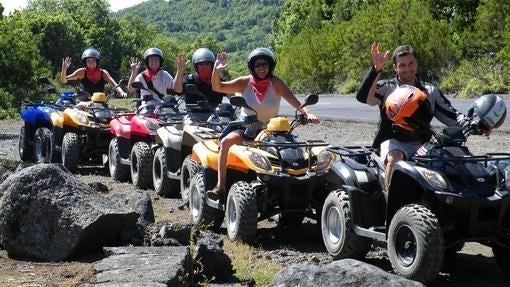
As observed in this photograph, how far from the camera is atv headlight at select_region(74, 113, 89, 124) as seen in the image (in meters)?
15.6

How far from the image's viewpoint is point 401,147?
7.37m

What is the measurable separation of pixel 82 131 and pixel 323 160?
762 centimetres

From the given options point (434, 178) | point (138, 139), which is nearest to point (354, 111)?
point (138, 139)

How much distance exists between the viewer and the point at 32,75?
34.5m

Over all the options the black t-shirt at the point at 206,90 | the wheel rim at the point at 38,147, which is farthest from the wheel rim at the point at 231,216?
the wheel rim at the point at 38,147

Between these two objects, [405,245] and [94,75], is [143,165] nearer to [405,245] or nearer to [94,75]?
[94,75]

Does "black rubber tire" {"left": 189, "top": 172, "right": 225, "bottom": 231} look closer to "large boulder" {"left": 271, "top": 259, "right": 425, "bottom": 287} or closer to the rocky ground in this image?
the rocky ground

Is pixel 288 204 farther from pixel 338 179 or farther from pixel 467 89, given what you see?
pixel 467 89

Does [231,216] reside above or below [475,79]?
below

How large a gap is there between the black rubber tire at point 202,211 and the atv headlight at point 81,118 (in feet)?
18.9

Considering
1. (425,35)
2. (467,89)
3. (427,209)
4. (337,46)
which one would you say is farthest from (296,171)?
(337,46)

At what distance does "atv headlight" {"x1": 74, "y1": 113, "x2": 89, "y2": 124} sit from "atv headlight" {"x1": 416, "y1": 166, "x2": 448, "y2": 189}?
9.63 meters

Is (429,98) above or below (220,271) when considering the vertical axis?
above

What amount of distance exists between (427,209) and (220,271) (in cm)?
162
